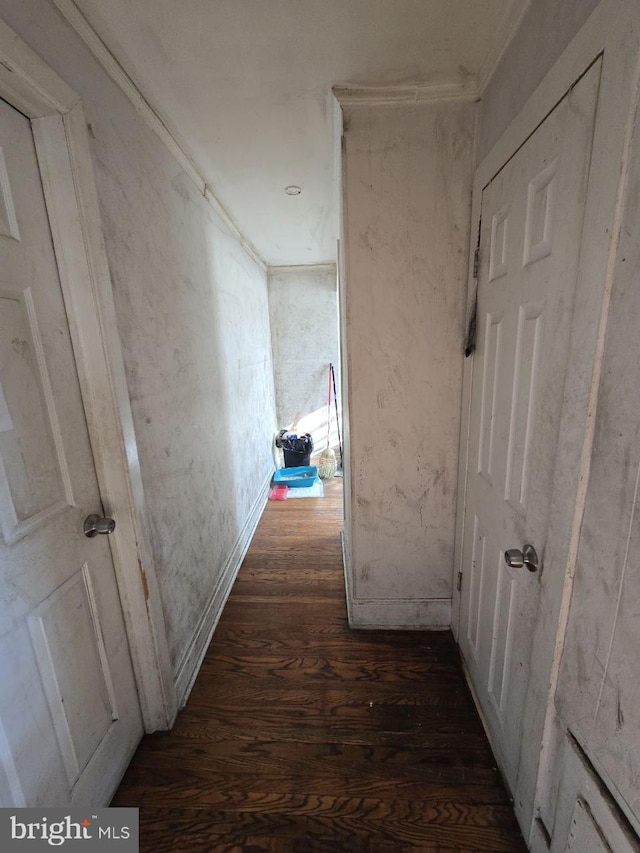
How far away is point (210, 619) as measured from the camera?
70.9 inches

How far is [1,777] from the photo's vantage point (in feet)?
2.58

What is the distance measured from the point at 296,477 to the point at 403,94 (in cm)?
309

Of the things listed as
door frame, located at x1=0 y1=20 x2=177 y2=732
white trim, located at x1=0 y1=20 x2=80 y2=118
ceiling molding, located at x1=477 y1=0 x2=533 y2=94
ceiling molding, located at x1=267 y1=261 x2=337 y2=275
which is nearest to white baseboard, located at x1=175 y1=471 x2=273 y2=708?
door frame, located at x1=0 y1=20 x2=177 y2=732

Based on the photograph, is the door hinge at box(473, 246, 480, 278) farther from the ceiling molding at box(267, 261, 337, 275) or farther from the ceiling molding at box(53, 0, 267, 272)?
the ceiling molding at box(267, 261, 337, 275)

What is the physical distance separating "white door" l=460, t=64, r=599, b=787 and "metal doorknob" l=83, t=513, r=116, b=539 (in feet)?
4.13

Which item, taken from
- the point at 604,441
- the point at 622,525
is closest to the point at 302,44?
the point at 604,441

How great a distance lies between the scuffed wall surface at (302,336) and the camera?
395 cm

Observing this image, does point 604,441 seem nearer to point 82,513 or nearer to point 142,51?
point 82,513

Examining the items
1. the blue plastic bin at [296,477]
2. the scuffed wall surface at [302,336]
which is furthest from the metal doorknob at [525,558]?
the scuffed wall surface at [302,336]

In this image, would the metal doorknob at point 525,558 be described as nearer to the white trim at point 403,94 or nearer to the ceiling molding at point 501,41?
the ceiling molding at point 501,41

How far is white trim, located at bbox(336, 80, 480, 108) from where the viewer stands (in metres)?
1.23

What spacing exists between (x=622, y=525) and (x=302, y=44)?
158cm

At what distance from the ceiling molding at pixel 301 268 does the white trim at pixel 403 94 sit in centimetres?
268

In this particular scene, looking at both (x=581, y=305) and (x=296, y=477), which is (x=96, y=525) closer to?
(x=581, y=305)
